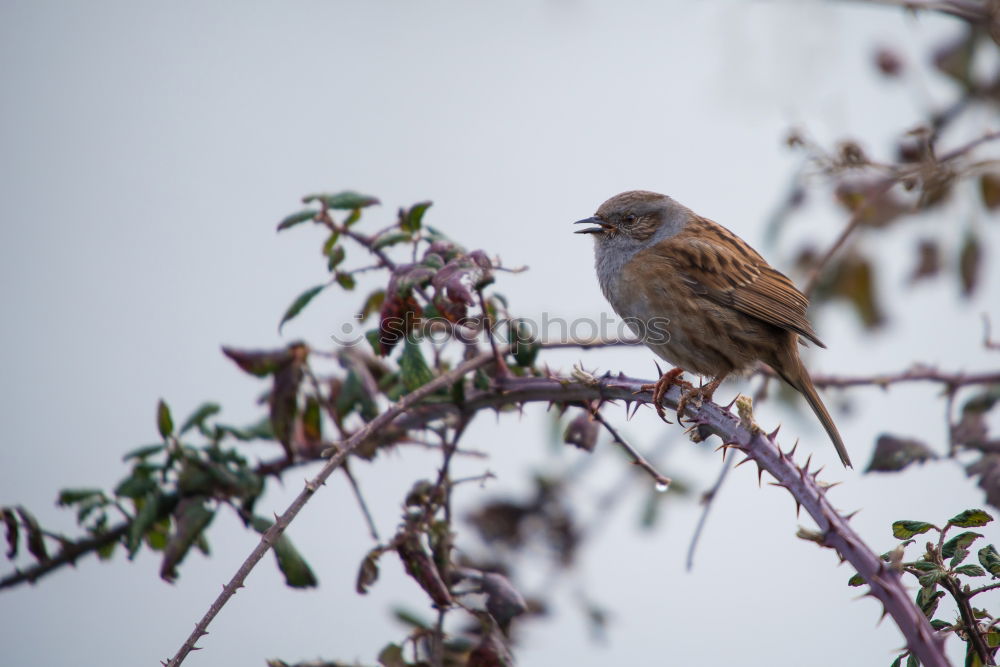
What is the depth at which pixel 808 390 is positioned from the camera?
4.26 meters

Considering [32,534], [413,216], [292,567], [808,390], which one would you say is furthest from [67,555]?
[808,390]

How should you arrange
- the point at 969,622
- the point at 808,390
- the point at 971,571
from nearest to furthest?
the point at 969,622 → the point at 971,571 → the point at 808,390

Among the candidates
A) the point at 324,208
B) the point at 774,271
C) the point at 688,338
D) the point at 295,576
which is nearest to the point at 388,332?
the point at 324,208

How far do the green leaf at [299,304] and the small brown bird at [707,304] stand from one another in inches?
59.2

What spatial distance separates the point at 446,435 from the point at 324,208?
2.85 feet

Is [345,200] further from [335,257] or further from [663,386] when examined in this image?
[663,386]

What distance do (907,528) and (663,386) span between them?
172 cm

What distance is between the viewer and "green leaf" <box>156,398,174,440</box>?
10.7ft

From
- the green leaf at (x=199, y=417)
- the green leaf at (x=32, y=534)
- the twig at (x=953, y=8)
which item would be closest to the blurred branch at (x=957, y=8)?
the twig at (x=953, y=8)

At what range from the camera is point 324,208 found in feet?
10.2

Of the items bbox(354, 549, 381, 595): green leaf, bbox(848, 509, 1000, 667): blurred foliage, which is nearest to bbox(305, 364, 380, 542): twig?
bbox(354, 549, 381, 595): green leaf

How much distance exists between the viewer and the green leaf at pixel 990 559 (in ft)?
7.25

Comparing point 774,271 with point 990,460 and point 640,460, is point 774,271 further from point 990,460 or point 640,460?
point 640,460

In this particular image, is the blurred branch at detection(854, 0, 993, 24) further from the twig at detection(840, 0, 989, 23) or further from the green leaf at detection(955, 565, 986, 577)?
the green leaf at detection(955, 565, 986, 577)
